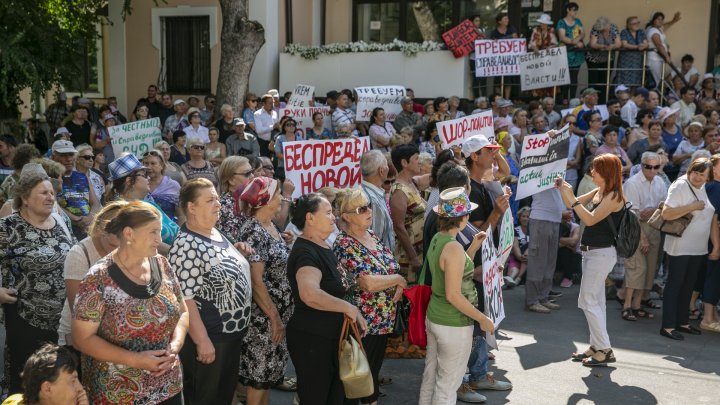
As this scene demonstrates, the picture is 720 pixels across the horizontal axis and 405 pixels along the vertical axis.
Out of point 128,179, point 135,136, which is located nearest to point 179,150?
point 135,136

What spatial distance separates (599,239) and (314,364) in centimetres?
312

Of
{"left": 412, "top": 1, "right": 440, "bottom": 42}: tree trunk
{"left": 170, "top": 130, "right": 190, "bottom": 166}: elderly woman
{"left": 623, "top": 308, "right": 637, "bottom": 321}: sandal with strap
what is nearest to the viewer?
{"left": 623, "top": 308, "right": 637, "bottom": 321}: sandal with strap

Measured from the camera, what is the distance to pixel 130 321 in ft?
12.9

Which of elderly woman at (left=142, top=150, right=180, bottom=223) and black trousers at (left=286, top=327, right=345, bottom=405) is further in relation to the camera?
elderly woman at (left=142, top=150, right=180, bottom=223)

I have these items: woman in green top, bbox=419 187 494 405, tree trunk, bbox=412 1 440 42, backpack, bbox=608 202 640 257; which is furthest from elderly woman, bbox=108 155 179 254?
tree trunk, bbox=412 1 440 42

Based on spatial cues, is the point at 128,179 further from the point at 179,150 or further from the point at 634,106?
the point at 634,106

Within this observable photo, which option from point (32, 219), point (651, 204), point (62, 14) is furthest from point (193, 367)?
point (62, 14)

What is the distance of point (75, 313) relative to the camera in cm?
387

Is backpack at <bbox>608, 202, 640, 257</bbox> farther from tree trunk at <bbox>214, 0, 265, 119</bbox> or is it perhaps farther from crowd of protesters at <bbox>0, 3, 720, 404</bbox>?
tree trunk at <bbox>214, 0, 265, 119</bbox>

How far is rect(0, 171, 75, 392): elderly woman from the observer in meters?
5.14

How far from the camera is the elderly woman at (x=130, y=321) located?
3.86m

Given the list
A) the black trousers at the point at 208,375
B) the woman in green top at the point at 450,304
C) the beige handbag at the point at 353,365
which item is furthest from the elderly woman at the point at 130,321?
the woman in green top at the point at 450,304

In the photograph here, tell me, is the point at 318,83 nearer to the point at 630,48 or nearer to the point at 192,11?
the point at 192,11

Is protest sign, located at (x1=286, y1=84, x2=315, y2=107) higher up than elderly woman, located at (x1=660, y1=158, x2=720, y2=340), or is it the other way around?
protest sign, located at (x1=286, y1=84, x2=315, y2=107)
